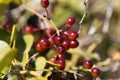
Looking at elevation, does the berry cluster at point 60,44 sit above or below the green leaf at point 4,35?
below

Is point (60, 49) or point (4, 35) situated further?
point (4, 35)

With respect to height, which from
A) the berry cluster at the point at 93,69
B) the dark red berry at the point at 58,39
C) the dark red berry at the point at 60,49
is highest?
the dark red berry at the point at 58,39

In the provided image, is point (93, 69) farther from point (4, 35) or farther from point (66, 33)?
point (4, 35)

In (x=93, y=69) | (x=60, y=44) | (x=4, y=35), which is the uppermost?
(x=4, y=35)

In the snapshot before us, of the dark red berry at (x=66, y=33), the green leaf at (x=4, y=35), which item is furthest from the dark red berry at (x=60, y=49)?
the green leaf at (x=4, y=35)

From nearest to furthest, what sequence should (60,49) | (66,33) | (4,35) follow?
1. (60,49)
2. (66,33)
3. (4,35)

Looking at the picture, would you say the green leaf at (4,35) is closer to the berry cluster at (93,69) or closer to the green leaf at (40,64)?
the green leaf at (40,64)

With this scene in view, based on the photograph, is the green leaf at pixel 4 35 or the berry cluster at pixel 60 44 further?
the green leaf at pixel 4 35

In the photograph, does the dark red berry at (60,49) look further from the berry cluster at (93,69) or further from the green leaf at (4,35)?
the green leaf at (4,35)

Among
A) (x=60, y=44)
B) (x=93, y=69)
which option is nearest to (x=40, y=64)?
(x=60, y=44)

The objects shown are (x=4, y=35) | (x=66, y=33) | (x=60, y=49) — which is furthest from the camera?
(x=4, y=35)

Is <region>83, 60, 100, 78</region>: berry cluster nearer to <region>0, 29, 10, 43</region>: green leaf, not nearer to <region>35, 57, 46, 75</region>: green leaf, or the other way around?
<region>35, 57, 46, 75</region>: green leaf

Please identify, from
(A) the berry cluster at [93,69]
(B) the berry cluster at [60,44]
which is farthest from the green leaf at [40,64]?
(A) the berry cluster at [93,69]

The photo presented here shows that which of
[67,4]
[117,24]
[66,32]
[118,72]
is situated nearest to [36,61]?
[66,32]
